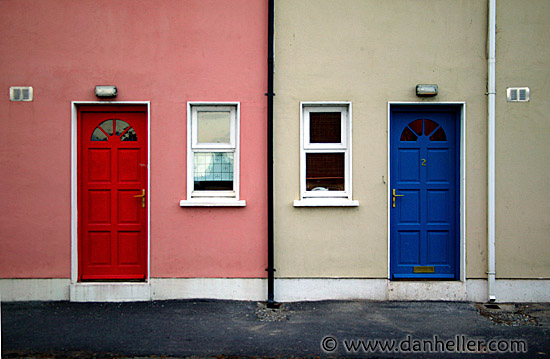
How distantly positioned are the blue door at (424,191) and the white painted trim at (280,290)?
12.4 inches

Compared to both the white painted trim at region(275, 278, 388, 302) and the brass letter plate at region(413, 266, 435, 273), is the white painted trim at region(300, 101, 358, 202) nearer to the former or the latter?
the white painted trim at region(275, 278, 388, 302)

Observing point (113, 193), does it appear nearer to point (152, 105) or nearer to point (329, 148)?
point (152, 105)

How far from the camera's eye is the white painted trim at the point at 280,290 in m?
6.26

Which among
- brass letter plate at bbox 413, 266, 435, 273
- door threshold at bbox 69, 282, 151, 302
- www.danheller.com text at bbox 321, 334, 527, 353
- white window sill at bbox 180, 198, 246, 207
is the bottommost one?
www.danheller.com text at bbox 321, 334, 527, 353

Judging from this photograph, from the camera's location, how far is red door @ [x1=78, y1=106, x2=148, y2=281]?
6.47 metres

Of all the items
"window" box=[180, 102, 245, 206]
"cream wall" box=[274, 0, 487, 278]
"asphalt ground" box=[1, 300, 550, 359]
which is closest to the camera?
"asphalt ground" box=[1, 300, 550, 359]

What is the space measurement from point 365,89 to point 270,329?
3521 millimetres

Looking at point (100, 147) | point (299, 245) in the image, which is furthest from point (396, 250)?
point (100, 147)

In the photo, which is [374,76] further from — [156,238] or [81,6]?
[81,6]

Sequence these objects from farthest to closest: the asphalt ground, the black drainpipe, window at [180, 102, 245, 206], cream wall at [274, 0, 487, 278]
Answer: window at [180, 102, 245, 206]
cream wall at [274, 0, 487, 278]
the black drainpipe
the asphalt ground

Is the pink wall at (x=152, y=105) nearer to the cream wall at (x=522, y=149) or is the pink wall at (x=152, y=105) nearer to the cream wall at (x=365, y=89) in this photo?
the cream wall at (x=365, y=89)

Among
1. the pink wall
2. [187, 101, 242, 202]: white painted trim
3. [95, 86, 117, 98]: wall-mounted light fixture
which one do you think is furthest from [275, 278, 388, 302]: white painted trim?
[95, 86, 117, 98]: wall-mounted light fixture

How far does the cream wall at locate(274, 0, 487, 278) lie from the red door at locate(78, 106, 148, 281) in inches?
80.8

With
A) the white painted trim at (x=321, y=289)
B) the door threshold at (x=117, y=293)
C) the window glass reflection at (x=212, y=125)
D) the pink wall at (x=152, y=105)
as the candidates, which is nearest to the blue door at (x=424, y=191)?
the white painted trim at (x=321, y=289)
